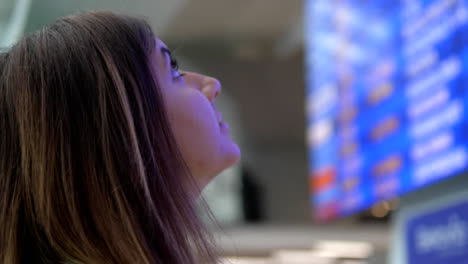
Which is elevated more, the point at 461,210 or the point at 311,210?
the point at 311,210

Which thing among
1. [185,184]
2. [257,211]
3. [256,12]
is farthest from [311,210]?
[185,184]

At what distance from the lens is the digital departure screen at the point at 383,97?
2.99 metres

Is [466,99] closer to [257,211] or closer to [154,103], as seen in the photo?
[154,103]

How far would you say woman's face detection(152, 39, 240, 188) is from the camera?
955mm

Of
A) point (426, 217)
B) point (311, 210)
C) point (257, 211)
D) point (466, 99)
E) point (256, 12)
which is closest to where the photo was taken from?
point (466, 99)

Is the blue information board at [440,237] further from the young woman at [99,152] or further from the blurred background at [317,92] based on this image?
the young woman at [99,152]

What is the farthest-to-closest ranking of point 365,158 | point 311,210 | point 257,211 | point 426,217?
1. point 311,210
2. point 257,211
3. point 365,158
4. point 426,217

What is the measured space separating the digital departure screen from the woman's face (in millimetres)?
1985

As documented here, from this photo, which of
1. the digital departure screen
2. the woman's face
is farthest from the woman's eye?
the digital departure screen

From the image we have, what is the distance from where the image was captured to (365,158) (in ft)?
12.4

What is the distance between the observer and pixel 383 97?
3.58m

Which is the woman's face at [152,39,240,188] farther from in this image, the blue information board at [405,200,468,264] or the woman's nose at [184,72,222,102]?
the blue information board at [405,200,468,264]

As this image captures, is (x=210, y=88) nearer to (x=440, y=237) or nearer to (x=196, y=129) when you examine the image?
(x=196, y=129)

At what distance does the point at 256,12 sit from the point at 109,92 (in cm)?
799
